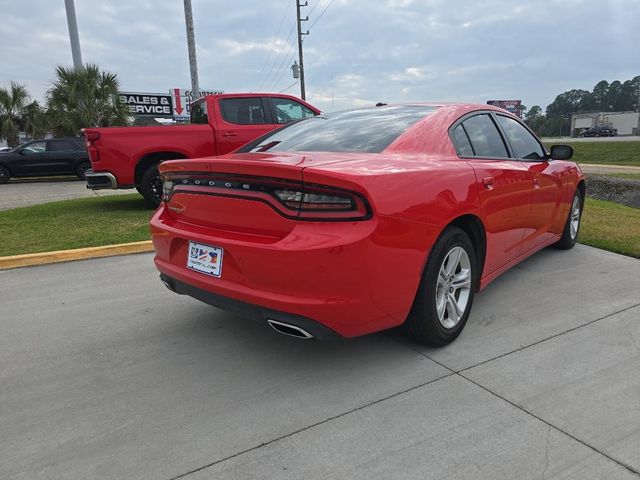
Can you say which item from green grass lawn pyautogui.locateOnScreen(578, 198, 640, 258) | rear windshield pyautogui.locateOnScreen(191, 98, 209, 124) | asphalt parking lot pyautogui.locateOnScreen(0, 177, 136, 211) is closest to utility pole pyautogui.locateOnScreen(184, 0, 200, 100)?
asphalt parking lot pyautogui.locateOnScreen(0, 177, 136, 211)

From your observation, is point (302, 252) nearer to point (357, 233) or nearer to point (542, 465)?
point (357, 233)

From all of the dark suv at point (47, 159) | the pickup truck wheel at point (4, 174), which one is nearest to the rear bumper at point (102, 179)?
A: the dark suv at point (47, 159)

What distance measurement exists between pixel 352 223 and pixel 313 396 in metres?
0.93

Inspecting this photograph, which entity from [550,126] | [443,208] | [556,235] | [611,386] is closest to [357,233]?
[443,208]

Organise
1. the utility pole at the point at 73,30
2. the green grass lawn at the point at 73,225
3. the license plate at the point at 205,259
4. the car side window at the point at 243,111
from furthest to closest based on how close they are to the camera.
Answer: the utility pole at the point at 73,30, the car side window at the point at 243,111, the green grass lawn at the point at 73,225, the license plate at the point at 205,259

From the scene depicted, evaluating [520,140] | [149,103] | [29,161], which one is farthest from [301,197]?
[149,103]

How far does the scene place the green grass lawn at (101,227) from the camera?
551cm

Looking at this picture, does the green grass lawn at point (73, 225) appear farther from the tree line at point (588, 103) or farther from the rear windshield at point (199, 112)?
the tree line at point (588, 103)

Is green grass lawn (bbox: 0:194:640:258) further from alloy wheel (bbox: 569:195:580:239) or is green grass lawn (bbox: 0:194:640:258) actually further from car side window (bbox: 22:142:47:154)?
car side window (bbox: 22:142:47:154)

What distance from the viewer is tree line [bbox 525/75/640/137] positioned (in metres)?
103

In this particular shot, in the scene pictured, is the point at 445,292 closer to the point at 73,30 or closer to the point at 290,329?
the point at 290,329

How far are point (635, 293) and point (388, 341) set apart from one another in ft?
7.50

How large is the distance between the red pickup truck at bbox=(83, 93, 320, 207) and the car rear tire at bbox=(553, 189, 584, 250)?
15.1 feet

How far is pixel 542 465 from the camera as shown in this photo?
1.98 meters
